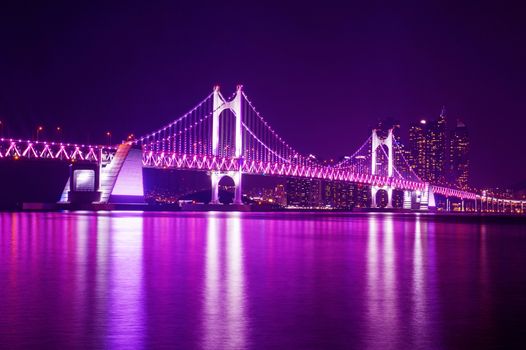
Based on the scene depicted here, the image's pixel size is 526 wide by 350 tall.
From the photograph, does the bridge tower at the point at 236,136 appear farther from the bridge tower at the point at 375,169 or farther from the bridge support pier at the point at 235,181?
the bridge tower at the point at 375,169

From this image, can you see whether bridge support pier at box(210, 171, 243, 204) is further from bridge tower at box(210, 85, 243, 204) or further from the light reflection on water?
the light reflection on water

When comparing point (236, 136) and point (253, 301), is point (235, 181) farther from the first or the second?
point (253, 301)

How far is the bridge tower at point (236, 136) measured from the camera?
7612 cm

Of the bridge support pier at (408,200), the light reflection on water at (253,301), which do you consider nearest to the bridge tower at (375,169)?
the bridge support pier at (408,200)

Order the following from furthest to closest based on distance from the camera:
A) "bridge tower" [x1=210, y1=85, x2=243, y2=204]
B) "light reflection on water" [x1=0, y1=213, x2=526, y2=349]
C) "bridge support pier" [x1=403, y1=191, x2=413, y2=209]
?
"bridge support pier" [x1=403, y1=191, x2=413, y2=209] → "bridge tower" [x1=210, y1=85, x2=243, y2=204] → "light reflection on water" [x1=0, y1=213, x2=526, y2=349]

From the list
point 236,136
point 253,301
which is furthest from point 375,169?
point 253,301

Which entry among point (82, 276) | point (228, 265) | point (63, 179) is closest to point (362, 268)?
point (228, 265)

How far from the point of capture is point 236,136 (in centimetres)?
7744

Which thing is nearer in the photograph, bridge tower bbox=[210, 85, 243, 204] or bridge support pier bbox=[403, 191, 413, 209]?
bridge tower bbox=[210, 85, 243, 204]

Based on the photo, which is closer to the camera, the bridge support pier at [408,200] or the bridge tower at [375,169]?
the bridge tower at [375,169]

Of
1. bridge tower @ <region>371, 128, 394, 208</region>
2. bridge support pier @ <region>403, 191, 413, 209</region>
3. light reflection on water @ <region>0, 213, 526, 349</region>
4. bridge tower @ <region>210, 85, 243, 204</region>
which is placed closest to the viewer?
light reflection on water @ <region>0, 213, 526, 349</region>

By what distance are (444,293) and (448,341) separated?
287 cm

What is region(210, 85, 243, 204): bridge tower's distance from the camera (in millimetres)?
76125

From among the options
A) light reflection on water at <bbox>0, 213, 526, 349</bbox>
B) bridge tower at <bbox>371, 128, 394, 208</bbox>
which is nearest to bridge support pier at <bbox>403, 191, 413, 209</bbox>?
bridge tower at <bbox>371, 128, 394, 208</bbox>
